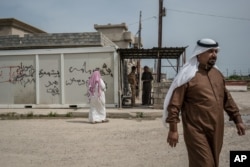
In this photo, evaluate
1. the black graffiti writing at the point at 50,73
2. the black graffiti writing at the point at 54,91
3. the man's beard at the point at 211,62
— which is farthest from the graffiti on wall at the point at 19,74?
the man's beard at the point at 211,62

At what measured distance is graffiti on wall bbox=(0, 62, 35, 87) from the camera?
1589 centimetres

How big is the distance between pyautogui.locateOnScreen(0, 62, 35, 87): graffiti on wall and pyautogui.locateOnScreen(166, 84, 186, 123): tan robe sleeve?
12849 mm

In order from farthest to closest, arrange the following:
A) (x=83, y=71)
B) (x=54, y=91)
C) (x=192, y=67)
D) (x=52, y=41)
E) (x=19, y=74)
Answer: (x=52, y=41) → (x=19, y=74) → (x=54, y=91) → (x=83, y=71) → (x=192, y=67)

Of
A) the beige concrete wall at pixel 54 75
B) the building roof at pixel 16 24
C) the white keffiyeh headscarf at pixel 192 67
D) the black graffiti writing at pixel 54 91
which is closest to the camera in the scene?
the white keffiyeh headscarf at pixel 192 67

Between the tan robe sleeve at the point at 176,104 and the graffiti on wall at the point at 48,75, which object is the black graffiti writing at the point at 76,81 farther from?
the tan robe sleeve at the point at 176,104

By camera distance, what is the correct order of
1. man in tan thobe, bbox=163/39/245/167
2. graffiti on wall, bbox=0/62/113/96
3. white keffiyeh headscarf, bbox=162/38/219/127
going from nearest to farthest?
man in tan thobe, bbox=163/39/245/167 → white keffiyeh headscarf, bbox=162/38/219/127 → graffiti on wall, bbox=0/62/113/96

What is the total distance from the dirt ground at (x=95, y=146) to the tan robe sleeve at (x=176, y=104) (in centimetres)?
226

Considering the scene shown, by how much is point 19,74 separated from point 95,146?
9.55m

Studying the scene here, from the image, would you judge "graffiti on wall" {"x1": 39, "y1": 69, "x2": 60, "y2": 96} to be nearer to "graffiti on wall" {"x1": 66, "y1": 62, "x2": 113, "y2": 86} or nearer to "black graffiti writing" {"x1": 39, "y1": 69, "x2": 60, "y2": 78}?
"black graffiti writing" {"x1": 39, "y1": 69, "x2": 60, "y2": 78}

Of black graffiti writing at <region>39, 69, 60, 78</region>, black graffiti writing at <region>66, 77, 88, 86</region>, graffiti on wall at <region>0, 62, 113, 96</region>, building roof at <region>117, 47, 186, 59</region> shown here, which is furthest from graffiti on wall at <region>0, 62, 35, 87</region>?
building roof at <region>117, 47, 186, 59</region>

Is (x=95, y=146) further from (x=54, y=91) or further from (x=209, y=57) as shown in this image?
(x=54, y=91)

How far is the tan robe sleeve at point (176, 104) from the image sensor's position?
3.70 m

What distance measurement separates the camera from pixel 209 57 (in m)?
3.87

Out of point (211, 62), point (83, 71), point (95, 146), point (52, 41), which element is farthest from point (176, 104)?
point (52, 41)
